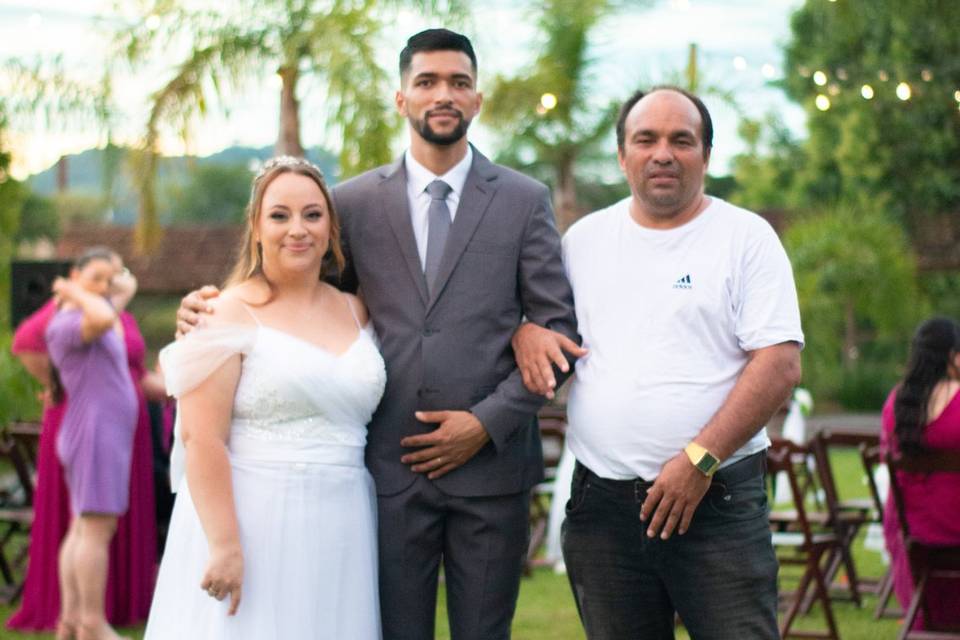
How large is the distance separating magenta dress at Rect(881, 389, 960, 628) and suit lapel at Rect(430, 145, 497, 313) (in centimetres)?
341

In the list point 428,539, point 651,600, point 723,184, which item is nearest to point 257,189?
point 428,539

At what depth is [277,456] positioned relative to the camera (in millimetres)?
4160

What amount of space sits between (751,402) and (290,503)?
132 centimetres

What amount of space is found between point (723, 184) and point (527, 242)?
1617 inches

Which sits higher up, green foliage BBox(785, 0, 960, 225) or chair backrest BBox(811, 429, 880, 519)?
green foliage BBox(785, 0, 960, 225)

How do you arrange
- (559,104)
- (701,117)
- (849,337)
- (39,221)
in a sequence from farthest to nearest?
(39,221), (849,337), (559,104), (701,117)

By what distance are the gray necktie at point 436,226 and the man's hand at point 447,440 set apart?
39 centimetres

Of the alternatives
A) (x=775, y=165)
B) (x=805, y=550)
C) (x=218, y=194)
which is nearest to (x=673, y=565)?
(x=805, y=550)

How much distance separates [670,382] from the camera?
4016 millimetres

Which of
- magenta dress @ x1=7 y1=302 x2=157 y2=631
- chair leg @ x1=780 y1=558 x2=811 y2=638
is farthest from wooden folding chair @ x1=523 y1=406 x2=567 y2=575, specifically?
magenta dress @ x1=7 y1=302 x2=157 y2=631

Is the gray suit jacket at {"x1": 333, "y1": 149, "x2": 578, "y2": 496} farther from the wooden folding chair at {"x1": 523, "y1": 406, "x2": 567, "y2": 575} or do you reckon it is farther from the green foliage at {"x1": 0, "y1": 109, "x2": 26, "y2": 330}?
the green foliage at {"x1": 0, "y1": 109, "x2": 26, "y2": 330}

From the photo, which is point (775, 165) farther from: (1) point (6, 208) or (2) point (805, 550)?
(2) point (805, 550)

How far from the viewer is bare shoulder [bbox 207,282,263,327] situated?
13.5ft

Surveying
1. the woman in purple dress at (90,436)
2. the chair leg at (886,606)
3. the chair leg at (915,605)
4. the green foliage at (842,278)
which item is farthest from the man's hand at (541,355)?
the green foliage at (842,278)
